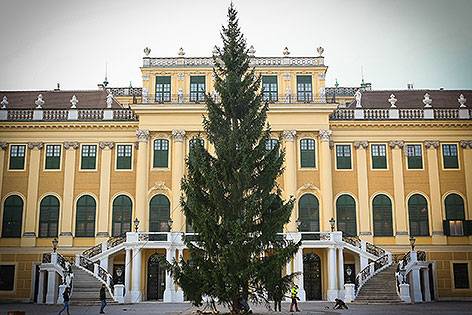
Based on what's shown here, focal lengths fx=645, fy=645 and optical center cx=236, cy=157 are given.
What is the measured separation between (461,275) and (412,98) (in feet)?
46.3

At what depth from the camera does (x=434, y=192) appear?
4441 centimetres

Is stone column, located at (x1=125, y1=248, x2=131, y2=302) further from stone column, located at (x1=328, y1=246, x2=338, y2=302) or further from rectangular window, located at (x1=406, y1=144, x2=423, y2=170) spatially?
rectangular window, located at (x1=406, y1=144, x2=423, y2=170)

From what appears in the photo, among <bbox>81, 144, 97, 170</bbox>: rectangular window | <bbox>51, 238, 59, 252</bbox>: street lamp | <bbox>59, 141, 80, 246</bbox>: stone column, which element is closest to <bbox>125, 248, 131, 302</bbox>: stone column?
<bbox>51, 238, 59, 252</bbox>: street lamp

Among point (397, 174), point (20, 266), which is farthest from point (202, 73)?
point (20, 266)

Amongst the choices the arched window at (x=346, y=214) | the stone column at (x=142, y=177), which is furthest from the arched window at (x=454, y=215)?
the stone column at (x=142, y=177)

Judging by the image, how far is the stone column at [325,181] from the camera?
1698 inches

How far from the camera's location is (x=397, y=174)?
147 feet

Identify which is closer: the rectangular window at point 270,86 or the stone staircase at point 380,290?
the stone staircase at point 380,290

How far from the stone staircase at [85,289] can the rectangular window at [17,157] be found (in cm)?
1012

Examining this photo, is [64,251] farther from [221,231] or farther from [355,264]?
[221,231]

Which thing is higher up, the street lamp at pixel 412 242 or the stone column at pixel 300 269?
the street lamp at pixel 412 242

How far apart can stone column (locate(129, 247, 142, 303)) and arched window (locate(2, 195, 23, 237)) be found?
31.3 feet

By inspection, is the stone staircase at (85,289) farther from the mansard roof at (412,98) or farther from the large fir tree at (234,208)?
the mansard roof at (412,98)

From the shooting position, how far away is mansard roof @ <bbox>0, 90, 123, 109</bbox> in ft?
159
